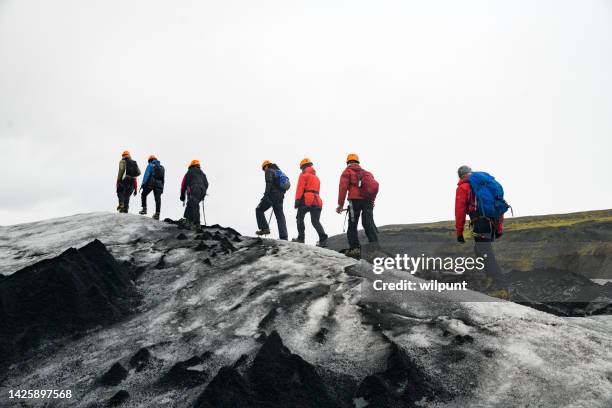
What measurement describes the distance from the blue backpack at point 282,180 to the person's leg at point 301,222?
0.84 m

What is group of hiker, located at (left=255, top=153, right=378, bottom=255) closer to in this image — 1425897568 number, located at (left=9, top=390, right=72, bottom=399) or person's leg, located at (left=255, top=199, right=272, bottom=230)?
person's leg, located at (left=255, top=199, right=272, bottom=230)

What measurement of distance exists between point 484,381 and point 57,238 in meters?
10.2

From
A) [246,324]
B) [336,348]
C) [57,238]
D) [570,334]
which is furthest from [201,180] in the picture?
[570,334]

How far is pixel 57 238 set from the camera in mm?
11844

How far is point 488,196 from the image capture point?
9016 mm

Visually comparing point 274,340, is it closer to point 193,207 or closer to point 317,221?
point 317,221

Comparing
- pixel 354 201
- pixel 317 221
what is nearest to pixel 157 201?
pixel 317 221

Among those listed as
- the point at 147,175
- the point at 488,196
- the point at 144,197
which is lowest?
the point at 488,196

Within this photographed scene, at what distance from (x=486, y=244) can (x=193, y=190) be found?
30.4 feet

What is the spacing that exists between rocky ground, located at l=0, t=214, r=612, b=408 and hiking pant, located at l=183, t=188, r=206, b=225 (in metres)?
5.53

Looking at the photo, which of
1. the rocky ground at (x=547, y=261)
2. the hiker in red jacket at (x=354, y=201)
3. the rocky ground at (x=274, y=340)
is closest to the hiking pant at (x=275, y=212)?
the hiker in red jacket at (x=354, y=201)

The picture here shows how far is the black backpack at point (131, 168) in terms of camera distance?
17297 mm

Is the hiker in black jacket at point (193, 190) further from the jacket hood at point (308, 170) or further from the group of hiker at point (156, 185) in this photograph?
the jacket hood at point (308, 170)

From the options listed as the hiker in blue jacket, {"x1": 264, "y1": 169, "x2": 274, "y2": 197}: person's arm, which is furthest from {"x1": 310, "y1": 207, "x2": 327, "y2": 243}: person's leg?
the hiker in blue jacket
